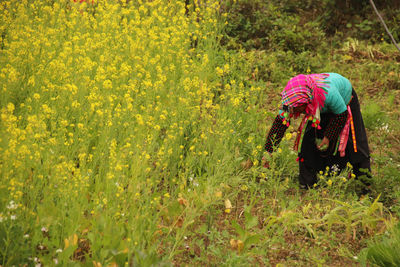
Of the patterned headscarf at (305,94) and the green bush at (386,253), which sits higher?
the patterned headscarf at (305,94)

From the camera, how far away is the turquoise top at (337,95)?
371 centimetres

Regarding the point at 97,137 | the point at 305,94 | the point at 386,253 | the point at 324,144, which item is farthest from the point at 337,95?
the point at 97,137

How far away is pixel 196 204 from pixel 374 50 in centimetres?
481

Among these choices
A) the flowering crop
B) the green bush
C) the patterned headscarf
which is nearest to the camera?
the flowering crop

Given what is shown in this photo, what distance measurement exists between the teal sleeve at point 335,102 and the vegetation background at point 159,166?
50 cm

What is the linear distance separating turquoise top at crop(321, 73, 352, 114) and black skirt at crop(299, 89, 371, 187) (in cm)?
17

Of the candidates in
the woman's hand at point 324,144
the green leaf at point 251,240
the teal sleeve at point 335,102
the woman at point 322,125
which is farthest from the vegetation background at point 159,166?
the teal sleeve at point 335,102

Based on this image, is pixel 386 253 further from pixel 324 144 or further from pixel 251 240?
pixel 324 144

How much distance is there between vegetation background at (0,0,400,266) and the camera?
2.56 m

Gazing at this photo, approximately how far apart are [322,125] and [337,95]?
378 mm

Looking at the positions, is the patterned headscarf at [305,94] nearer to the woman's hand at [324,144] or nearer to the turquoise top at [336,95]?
the turquoise top at [336,95]

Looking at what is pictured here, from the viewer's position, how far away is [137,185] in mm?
2846

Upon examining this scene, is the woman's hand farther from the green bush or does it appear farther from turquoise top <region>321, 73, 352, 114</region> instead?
the green bush

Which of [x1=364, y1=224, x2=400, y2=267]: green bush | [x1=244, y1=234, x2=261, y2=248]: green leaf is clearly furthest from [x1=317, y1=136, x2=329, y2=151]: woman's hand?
[x1=244, y1=234, x2=261, y2=248]: green leaf
